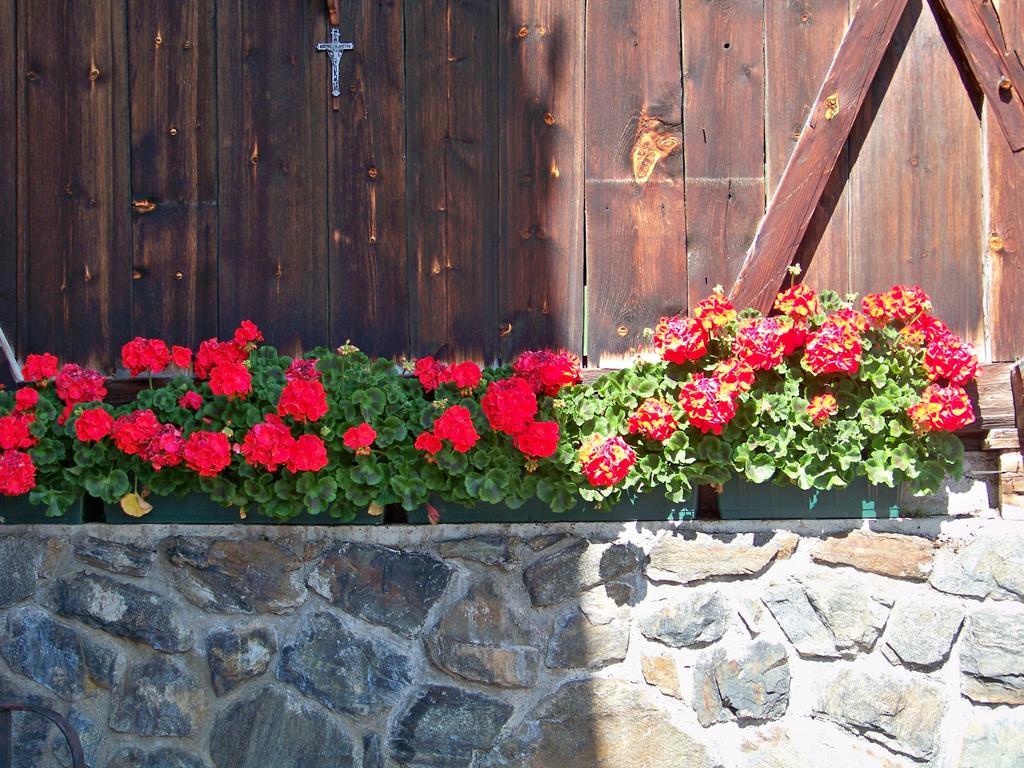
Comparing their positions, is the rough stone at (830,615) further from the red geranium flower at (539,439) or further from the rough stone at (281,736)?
the rough stone at (281,736)

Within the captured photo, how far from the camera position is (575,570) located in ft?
8.93

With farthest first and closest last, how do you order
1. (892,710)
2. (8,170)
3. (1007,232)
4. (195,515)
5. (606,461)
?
(8,170), (1007,232), (195,515), (892,710), (606,461)

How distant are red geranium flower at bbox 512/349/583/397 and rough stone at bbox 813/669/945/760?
1087 millimetres

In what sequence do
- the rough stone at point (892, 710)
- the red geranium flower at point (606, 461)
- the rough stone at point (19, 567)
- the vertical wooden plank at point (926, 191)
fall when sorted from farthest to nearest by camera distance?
the vertical wooden plank at point (926, 191) < the rough stone at point (19, 567) < the rough stone at point (892, 710) < the red geranium flower at point (606, 461)

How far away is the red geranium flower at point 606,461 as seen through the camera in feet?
8.45

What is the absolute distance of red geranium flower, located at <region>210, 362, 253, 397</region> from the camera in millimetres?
2660

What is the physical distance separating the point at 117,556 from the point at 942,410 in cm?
222

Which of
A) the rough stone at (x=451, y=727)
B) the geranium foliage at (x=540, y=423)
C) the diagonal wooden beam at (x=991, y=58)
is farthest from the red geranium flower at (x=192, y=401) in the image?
the diagonal wooden beam at (x=991, y=58)

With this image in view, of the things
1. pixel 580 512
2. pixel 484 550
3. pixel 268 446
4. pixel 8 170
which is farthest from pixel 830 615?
pixel 8 170

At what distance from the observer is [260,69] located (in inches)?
116

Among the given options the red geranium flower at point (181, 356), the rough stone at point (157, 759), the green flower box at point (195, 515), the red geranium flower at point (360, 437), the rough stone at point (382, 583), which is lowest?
the rough stone at point (157, 759)

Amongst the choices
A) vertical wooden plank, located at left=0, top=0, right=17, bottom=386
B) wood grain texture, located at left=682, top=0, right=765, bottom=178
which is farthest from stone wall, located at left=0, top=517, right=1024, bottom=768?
wood grain texture, located at left=682, top=0, right=765, bottom=178

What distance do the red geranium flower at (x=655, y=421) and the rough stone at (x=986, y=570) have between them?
826 millimetres

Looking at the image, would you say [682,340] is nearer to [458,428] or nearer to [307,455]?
[458,428]
